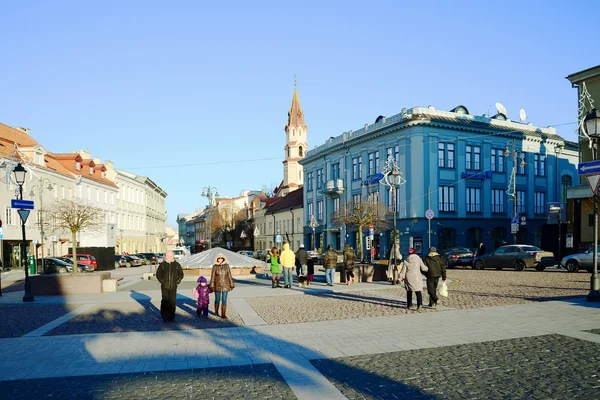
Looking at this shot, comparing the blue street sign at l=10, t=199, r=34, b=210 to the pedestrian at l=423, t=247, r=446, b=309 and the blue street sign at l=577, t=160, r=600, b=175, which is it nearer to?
the pedestrian at l=423, t=247, r=446, b=309

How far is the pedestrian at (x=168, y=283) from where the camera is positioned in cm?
1214

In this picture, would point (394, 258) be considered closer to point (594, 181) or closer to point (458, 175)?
Answer: point (594, 181)

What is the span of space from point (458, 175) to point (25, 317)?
41618mm

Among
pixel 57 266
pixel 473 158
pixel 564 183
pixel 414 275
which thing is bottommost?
pixel 57 266

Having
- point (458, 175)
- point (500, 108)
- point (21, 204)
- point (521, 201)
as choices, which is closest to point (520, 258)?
point (458, 175)

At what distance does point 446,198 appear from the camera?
4819cm

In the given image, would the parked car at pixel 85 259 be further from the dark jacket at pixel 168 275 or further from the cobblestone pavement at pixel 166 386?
the cobblestone pavement at pixel 166 386

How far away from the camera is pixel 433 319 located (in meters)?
11.8

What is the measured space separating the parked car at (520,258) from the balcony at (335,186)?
89.2ft

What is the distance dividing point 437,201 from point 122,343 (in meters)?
40.8

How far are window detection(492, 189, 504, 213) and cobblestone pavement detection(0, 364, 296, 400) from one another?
47441mm

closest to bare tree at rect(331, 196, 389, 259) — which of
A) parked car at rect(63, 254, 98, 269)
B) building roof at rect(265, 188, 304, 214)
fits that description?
parked car at rect(63, 254, 98, 269)

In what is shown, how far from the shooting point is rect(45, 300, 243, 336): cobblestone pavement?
1145 centimetres

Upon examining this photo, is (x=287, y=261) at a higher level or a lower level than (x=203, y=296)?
higher
